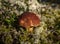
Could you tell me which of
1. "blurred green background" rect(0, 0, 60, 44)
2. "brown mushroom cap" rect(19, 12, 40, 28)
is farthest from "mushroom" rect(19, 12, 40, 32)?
"blurred green background" rect(0, 0, 60, 44)

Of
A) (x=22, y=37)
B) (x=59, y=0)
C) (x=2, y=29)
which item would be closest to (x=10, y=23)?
(x=2, y=29)

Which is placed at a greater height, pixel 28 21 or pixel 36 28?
pixel 28 21

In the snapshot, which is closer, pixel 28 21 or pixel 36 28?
pixel 28 21

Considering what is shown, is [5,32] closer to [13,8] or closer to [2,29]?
[2,29]

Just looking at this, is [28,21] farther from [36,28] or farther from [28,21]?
[36,28]

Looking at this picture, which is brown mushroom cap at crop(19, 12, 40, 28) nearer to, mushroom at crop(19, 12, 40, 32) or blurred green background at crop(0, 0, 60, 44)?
mushroom at crop(19, 12, 40, 32)

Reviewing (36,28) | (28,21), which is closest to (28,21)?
(28,21)

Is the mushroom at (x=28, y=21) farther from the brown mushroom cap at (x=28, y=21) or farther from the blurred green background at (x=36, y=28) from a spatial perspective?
the blurred green background at (x=36, y=28)

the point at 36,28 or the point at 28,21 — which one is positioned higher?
the point at 28,21

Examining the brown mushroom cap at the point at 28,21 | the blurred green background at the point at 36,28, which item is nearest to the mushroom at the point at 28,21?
the brown mushroom cap at the point at 28,21

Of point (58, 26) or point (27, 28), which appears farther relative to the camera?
point (58, 26)

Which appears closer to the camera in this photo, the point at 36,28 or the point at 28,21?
the point at 28,21
